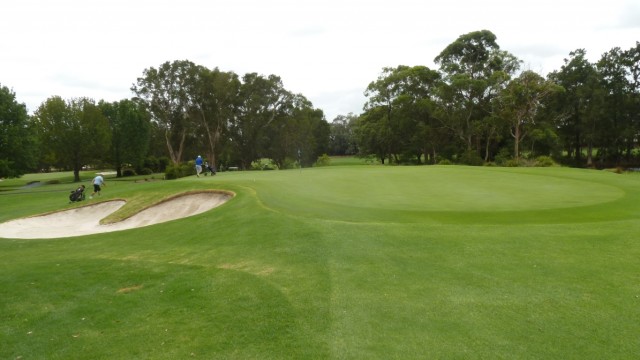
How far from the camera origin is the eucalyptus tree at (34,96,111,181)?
184 ft

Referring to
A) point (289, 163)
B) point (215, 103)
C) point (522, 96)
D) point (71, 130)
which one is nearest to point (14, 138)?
point (71, 130)

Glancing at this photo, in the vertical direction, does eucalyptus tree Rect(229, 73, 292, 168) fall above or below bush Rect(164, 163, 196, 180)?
above

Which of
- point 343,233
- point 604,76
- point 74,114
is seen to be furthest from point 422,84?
point 343,233

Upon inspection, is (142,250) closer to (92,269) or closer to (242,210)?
(92,269)

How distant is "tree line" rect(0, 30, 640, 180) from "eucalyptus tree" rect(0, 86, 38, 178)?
0.14 metres

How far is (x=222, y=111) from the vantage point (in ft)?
222

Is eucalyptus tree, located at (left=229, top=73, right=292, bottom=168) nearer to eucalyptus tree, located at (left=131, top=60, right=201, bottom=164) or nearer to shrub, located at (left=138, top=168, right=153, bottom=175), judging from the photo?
eucalyptus tree, located at (left=131, top=60, right=201, bottom=164)

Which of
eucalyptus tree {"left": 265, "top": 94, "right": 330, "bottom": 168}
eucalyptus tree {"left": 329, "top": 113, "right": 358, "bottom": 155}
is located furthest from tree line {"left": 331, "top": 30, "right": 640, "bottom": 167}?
eucalyptus tree {"left": 329, "top": 113, "right": 358, "bottom": 155}

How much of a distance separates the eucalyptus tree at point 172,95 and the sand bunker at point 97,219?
153 feet

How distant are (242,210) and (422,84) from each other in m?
52.7

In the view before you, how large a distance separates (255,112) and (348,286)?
6394cm

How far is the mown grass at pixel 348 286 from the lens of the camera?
19.5ft

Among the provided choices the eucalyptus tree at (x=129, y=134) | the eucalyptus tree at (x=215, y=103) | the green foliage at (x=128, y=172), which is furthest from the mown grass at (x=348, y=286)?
the green foliage at (x=128, y=172)

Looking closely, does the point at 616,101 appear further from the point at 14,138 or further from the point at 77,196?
the point at 14,138
